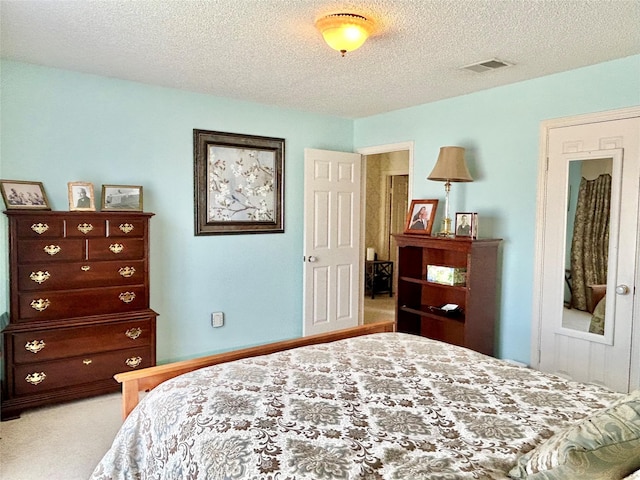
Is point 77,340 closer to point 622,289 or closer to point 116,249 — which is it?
point 116,249

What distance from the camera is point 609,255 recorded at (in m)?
3.06

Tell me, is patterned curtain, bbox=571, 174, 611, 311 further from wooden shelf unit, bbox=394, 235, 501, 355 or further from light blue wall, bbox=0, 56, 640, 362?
wooden shelf unit, bbox=394, 235, 501, 355

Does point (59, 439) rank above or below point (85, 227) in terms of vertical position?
below

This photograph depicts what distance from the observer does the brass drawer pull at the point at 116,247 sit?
3.29m

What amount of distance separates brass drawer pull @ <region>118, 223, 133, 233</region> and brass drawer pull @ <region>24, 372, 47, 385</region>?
3.59ft

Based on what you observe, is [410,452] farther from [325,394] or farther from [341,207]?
[341,207]

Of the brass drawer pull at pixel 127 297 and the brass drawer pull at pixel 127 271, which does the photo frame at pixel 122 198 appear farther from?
the brass drawer pull at pixel 127 297

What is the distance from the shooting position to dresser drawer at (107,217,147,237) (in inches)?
129

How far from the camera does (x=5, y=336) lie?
2.89 meters

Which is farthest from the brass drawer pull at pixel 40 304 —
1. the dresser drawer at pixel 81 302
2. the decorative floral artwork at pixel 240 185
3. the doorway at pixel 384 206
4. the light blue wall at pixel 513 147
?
the doorway at pixel 384 206

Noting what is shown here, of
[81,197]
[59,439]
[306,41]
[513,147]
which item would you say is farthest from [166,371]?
[513,147]

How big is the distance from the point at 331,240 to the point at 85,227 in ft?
7.89

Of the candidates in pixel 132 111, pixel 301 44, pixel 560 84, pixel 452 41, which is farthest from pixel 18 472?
pixel 560 84

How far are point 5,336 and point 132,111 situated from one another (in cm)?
190
